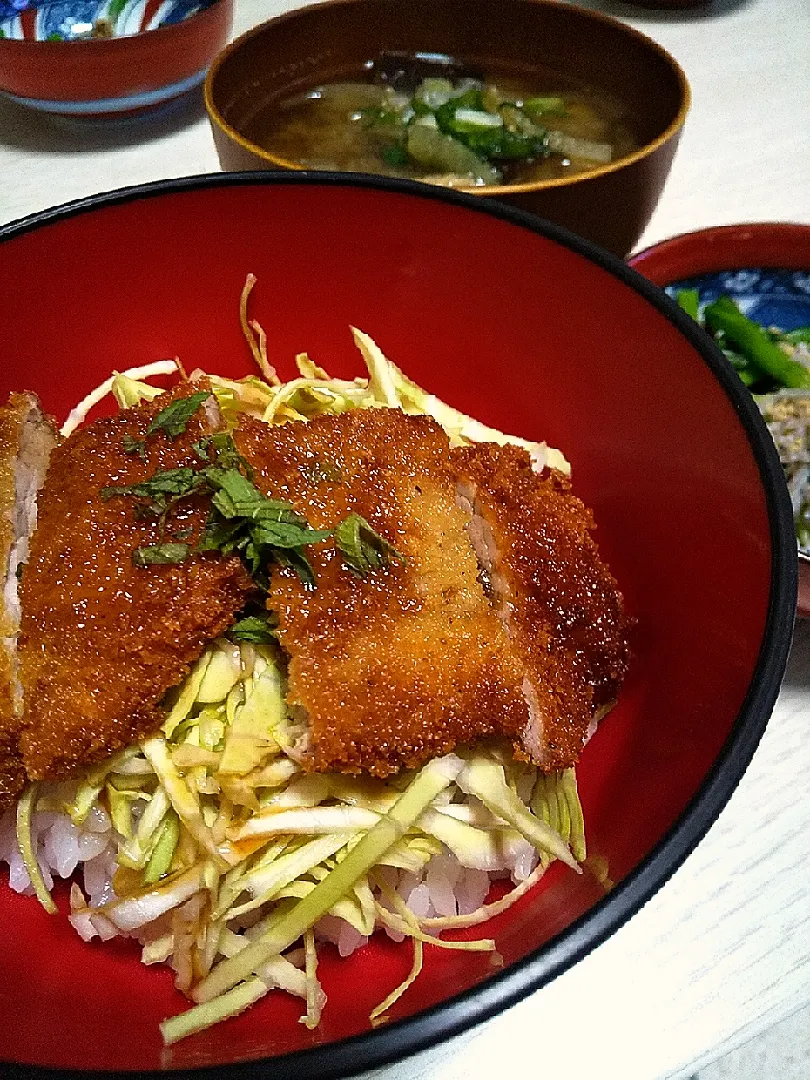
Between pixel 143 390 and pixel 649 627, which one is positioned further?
pixel 143 390

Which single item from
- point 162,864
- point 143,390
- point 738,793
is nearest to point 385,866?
point 162,864

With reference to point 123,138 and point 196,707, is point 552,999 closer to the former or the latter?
point 196,707

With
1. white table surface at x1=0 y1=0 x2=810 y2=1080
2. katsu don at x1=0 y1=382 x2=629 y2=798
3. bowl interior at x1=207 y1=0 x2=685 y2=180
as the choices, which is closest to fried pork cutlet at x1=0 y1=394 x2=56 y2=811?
katsu don at x1=0 y1=382 x2=629 y2=798

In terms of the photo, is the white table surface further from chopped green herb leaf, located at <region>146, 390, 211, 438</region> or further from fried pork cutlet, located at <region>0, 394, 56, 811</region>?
chopped green herb leaf, located at <region>146, 390, 211, 438</region>

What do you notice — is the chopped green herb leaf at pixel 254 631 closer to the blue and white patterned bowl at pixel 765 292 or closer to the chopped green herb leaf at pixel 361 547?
the chopped green herb leaf at pixel 361 547

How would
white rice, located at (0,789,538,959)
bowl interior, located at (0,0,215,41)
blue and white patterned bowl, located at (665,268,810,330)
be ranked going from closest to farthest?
white rice, located at (0,789,538,959)
blue and white patterned bowl, located at (665,268,810,330)
bowl interior, located at (0,0,215,41)

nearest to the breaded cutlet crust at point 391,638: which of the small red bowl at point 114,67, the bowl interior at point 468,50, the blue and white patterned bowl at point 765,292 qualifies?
the blue and white patterned bowl at point 765,292
